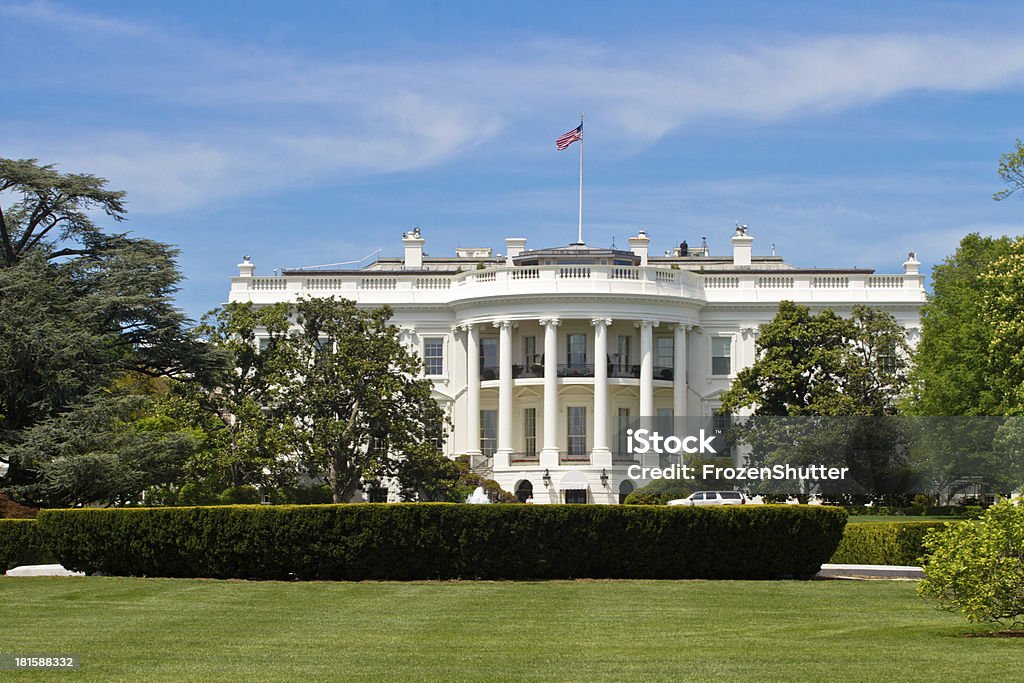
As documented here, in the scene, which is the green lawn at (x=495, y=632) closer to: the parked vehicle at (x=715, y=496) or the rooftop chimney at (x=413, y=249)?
the parked vehicle at (x=715, y=496)

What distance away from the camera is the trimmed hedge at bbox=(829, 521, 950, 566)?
36.8 metres

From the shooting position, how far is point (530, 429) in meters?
73.9

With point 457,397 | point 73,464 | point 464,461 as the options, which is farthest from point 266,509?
point 457,397

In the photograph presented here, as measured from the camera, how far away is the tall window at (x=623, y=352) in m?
73.1

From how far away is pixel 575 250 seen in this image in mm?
77062

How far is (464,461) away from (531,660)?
49472 mm

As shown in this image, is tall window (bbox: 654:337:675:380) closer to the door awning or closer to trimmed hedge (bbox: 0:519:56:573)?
the door awning

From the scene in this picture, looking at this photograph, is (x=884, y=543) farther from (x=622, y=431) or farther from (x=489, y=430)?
(x=489, y=430)

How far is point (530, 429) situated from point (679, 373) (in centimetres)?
766

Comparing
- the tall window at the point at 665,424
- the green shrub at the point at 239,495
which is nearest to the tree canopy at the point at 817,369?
the tall window at the point at 665,424

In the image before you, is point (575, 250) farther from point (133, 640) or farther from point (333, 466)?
point (133, 640)

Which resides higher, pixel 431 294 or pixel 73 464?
pixel 431 294

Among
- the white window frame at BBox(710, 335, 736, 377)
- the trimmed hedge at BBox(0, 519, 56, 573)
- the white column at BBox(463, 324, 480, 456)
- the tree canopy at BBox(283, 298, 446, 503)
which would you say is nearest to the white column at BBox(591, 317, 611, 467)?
the white column at BBox(463, 324, 480, 456)

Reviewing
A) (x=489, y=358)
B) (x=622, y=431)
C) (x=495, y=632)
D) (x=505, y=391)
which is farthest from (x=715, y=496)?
(x=495, y=632)
